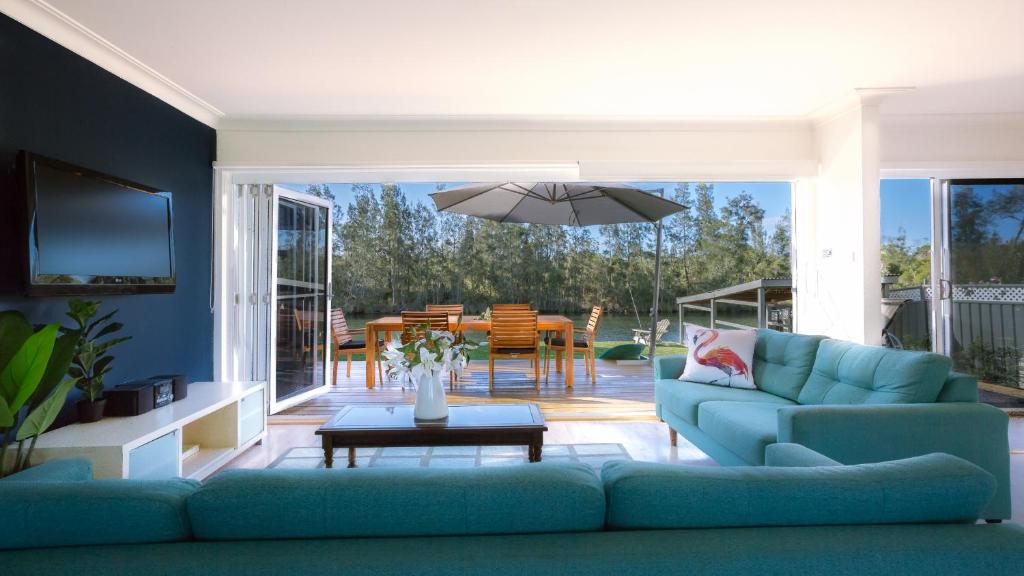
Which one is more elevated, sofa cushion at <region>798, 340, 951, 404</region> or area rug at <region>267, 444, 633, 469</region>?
sofa cushion at <region>798, 340, 951, 404</region>

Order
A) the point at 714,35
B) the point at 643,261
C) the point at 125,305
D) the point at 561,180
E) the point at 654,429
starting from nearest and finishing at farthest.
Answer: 1. the point at 714,35
2. the point at 125,305
3. the point at 654,429
4. the point at 561,180
5. the point at 643,261

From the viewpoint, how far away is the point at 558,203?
21.9ft

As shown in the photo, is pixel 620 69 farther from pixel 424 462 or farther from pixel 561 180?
pixel 424 462

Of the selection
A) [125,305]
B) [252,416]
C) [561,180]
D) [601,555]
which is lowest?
[252,416]

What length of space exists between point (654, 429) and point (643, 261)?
5.64 meters

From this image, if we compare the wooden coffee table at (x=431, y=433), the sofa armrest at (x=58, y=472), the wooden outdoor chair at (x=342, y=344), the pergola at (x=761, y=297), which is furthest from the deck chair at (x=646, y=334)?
the sofa armrest at (x=58, y=472)

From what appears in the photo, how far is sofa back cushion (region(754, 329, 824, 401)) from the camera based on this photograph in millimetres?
3580

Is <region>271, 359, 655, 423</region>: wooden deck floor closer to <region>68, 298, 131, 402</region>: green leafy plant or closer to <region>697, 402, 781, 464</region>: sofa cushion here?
<region>697, 402, 781, 464</region>: sofa cushion

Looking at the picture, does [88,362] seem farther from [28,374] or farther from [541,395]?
[541,395]

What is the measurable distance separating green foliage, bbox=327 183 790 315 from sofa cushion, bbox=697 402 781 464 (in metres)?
6.49

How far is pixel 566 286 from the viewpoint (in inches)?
388

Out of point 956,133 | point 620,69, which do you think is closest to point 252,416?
point 620,69

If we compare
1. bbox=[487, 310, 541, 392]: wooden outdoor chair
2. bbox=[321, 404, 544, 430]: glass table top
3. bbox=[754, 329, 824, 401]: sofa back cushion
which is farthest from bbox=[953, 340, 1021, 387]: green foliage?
bbox=[321, 404, 544, 430]: glass table top

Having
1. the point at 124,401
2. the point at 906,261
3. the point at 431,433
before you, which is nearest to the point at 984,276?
the point at 906,261
